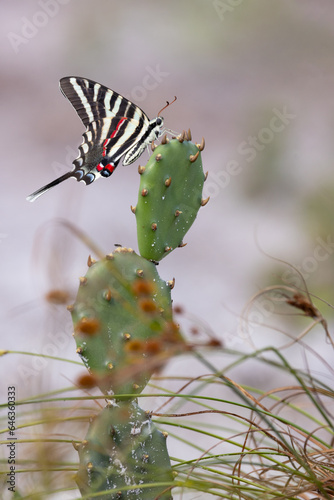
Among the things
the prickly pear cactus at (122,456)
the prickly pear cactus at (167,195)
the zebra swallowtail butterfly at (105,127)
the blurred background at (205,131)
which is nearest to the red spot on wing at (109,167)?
the zebra swallowtail butterfly at (105,127)

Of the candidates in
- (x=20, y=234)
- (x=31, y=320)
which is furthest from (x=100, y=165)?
(x=20, y=234)

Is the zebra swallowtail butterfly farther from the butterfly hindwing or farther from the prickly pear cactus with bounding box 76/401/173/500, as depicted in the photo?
the prickly pear cactus with bounding box 76/401/173/500

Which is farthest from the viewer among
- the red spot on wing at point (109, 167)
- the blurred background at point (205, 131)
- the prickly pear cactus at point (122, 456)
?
the blurred background at point (205, 131)

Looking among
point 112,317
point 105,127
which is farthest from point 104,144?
point 112,317

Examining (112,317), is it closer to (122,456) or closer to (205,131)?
(122,456)

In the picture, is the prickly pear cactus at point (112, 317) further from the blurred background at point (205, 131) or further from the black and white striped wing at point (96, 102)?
the blurred background at point (205, 131)
